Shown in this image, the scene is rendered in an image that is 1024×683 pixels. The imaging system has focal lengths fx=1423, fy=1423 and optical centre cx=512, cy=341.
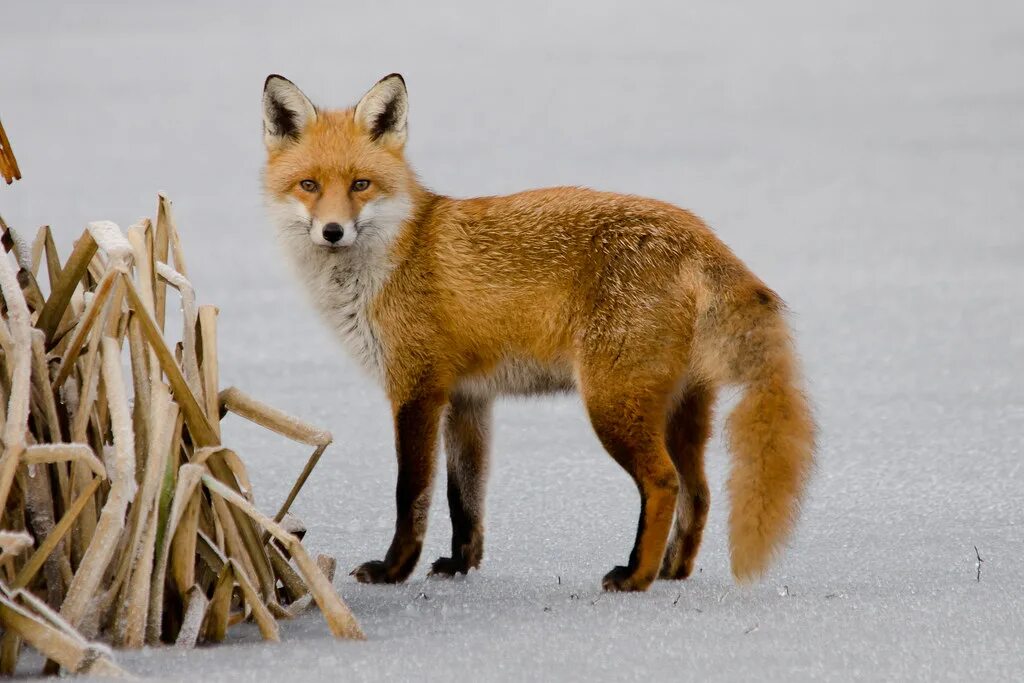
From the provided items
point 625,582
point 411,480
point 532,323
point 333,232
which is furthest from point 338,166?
point 625,582

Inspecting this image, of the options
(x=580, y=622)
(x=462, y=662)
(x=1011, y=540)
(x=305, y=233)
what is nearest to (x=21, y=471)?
(x=462, y=662)

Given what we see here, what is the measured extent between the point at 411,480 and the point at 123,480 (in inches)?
44.2

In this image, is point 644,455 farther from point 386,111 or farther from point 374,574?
point 386,111

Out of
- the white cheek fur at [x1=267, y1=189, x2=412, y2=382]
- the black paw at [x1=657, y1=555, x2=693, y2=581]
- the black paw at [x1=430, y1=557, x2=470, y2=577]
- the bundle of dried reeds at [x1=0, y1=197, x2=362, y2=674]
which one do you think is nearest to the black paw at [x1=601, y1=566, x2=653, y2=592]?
the black paw at [x1=657, y1=555, x2=693, y2=581]

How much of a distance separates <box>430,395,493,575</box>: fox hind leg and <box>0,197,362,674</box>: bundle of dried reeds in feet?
2.42

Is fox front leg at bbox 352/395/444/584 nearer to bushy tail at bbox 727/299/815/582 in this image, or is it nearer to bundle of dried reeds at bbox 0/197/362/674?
bundle of dried reeds at bbox 0/197/362/674

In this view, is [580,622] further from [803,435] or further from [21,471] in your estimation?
[21,471]

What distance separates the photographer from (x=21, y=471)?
2592 millimetres

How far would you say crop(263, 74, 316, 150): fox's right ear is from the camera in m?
3.73

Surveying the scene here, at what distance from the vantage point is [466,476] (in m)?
3.73

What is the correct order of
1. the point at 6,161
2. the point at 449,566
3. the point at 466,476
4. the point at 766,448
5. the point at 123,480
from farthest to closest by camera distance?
the point at 466,476 < the point at 449,566 < the point at 766,448 < the point at 6,161 < the point at 123,480

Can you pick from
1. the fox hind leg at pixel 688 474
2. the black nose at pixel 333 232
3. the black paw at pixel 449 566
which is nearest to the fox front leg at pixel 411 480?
the black paw at pixel 449 566

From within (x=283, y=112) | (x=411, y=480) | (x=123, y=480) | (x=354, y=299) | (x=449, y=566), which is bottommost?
(x=449, y=566)

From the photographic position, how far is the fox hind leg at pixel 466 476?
365 cm
